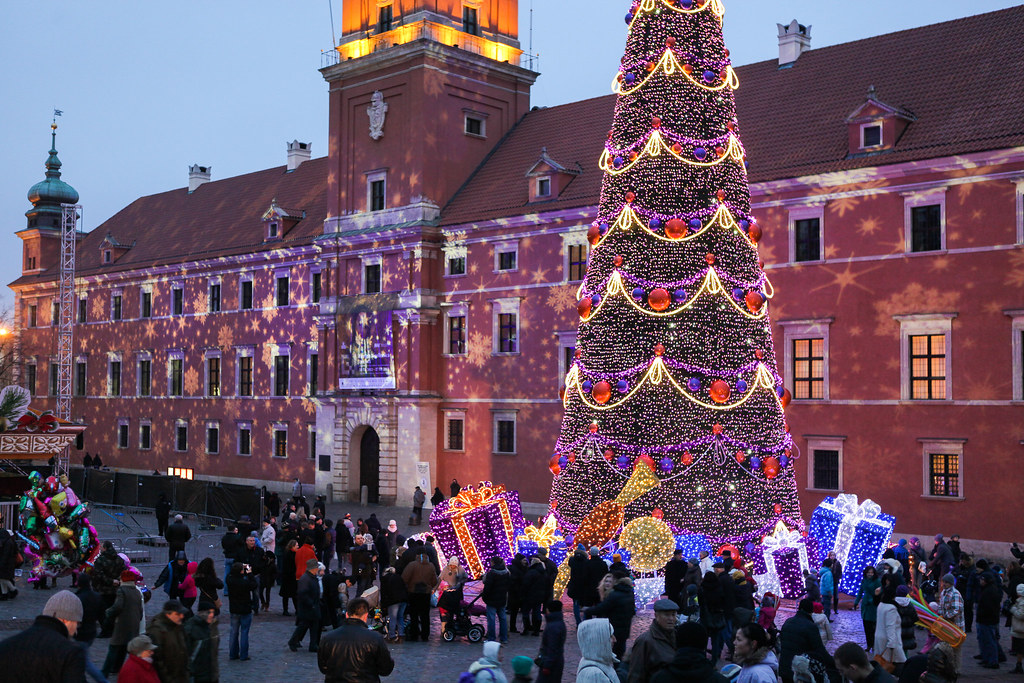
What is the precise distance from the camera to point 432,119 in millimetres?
42438

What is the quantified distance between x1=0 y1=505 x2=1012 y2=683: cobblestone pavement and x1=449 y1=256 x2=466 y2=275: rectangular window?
21804mm

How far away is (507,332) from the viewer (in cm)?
3972

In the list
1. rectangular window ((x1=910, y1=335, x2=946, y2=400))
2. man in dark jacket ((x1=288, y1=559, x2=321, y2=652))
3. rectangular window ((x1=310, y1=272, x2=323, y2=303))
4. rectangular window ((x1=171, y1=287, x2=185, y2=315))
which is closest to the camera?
man in dark jacket ((x1=288, y1=559, x2=321, y2=652))

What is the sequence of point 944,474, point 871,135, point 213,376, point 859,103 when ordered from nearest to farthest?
point 944,474 → point 871,135 → point 859,103 → point 213,376

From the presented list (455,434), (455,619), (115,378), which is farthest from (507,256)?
(115,378)

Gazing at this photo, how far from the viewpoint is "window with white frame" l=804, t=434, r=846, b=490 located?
3052cm

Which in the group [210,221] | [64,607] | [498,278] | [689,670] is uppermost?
[210,221]

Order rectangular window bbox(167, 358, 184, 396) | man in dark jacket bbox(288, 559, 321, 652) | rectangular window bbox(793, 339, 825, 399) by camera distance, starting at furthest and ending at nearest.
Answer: rectangular window bbox(167, 358, 184, 396), rectangular window bbox(793, 339, 825, 399), man in dark jacket bbox(288, 559, 321, 652)

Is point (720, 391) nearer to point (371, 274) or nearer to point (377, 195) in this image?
point (371, 274)

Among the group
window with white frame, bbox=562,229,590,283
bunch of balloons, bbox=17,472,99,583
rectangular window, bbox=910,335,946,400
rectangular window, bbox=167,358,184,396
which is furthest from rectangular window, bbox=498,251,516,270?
rectangular window, bbox=167,358,184,396

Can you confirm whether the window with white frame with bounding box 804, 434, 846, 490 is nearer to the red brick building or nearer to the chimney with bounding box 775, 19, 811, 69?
the red brick building

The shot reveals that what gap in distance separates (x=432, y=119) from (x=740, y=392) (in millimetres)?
25042

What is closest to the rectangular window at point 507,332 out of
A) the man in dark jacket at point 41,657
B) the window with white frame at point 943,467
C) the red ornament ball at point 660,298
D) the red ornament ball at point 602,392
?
the window with white frame at point 943,467

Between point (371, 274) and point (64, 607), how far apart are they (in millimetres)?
36461
